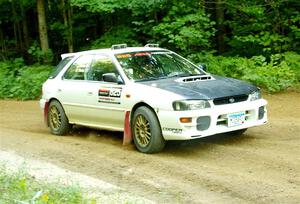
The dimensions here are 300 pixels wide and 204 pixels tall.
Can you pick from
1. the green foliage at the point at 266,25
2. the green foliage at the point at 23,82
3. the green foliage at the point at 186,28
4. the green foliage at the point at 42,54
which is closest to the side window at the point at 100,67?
the green foliage at the point at 186,28

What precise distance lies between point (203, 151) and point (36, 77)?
9.86 meters

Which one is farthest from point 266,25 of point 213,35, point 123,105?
point 123,105

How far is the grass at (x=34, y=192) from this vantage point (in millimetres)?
4850

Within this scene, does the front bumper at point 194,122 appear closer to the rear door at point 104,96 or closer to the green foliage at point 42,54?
the rear door at point 104,96

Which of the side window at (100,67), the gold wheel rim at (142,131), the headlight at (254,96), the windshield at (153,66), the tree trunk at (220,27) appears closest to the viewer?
the gold wheel rim at (142,131)

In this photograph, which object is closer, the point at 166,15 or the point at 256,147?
the point at 256,147

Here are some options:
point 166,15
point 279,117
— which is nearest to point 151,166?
point 279,117

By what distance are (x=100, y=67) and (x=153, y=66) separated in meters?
0.98

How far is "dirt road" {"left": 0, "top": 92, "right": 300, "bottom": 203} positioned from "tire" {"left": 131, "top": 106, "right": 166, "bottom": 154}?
151 mm

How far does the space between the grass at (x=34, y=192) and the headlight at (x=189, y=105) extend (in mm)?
2293

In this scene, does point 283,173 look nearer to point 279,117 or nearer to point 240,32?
point 279,117

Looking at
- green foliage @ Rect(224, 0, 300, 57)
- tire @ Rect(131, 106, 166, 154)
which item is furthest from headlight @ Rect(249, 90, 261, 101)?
green foliage @ Rect(224, 0, 300, 57)

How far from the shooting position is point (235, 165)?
7191 mm

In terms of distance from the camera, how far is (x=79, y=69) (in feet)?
32.2
